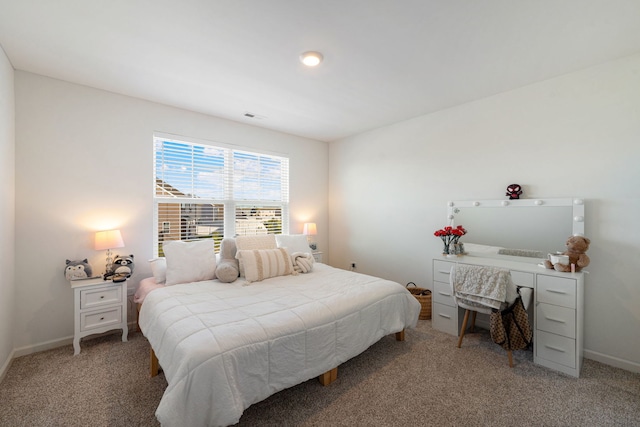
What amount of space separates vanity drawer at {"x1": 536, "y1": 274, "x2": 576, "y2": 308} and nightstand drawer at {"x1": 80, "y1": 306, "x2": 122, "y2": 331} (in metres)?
3.97

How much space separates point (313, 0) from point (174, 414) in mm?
2410

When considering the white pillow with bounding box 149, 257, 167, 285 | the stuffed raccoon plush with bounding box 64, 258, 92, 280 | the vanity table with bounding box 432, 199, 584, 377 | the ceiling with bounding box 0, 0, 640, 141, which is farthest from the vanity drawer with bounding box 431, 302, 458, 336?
the stuffed raccoon plush with bounding box 64, 258, 92, 280

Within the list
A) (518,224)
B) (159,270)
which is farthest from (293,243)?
(518,224)

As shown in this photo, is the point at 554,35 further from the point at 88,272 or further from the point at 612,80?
the point at 88,272

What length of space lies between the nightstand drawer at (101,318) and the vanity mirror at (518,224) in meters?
3.82

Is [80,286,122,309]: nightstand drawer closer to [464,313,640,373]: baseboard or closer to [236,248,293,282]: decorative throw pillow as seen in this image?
[236,248,293,282]: decorative throw pillow

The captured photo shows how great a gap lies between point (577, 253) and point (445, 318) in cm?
134

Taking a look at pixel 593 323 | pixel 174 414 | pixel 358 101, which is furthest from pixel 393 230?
pixel 174 414

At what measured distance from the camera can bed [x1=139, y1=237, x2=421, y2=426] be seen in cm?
139

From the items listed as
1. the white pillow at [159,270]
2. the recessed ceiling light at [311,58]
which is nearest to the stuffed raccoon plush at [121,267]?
the white pillow at [159,270]

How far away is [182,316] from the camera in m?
1.81

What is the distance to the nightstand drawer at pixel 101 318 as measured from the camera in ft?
8.07

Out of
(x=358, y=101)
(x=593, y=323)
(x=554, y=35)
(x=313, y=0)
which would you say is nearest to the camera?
(x=313, y=0)

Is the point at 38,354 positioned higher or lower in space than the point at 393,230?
lower
